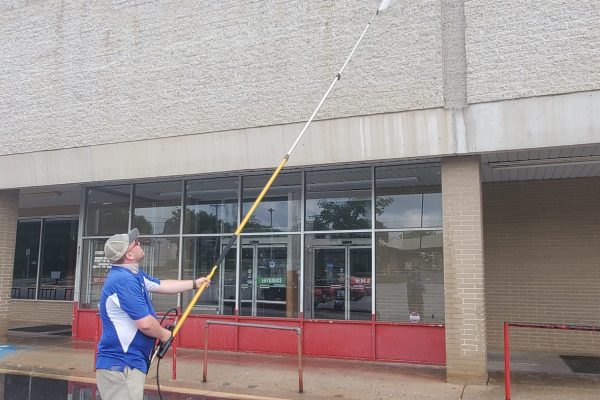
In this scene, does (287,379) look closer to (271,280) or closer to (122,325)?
(271,280)

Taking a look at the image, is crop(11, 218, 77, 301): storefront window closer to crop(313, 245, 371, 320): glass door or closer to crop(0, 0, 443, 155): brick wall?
crop(0, 0, 443, 155): brick wall

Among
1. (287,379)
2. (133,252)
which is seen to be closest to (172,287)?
(133,252)

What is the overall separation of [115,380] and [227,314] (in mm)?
7394

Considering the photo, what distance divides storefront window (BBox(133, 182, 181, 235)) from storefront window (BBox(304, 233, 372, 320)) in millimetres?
3265

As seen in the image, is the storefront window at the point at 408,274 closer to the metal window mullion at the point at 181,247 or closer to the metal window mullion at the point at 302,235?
the metal window mullion at the point at 302,235

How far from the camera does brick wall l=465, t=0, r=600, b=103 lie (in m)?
7.66

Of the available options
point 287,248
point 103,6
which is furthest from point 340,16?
point 103,6

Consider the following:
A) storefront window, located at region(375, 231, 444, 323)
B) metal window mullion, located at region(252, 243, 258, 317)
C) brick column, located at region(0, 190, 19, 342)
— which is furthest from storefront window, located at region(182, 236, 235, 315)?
brick column, located at region(0, 190, 19, 342)

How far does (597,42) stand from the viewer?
7.61 m

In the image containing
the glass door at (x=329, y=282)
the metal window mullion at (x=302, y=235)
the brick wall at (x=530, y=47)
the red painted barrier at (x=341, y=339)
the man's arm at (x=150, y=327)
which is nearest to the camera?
the man's arm at (x=150, y=327)

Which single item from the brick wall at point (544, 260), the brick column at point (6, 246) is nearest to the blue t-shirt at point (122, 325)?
the brick wall at point (544, 260)

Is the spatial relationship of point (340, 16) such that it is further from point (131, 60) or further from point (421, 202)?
point (131, 60)

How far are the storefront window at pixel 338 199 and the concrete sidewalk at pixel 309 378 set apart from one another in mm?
2522

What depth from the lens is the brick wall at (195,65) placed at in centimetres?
888
